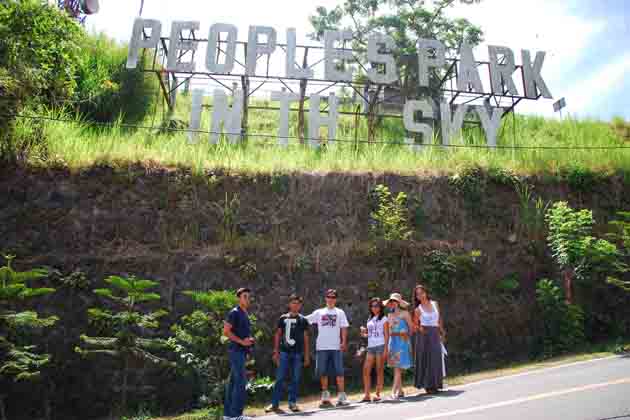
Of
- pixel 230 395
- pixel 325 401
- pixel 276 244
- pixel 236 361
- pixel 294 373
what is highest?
pixel 276 244

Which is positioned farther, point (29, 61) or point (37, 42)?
point (29, 61)

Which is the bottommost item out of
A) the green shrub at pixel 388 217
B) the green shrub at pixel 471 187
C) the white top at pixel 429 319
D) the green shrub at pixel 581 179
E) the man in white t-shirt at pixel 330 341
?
the man in white t-shirt at pixel 330 341

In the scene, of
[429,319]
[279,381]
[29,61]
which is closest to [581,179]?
[429,319]

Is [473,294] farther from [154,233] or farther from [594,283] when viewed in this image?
[154,233]

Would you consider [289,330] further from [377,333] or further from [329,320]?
[377,333]

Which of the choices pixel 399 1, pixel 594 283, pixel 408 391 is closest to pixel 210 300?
pixel 408 391

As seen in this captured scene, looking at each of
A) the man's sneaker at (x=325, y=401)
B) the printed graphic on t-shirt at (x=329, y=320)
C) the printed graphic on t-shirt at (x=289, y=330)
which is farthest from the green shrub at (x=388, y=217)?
the man's sneaker at (x=325, y=401)

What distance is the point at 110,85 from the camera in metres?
19.5

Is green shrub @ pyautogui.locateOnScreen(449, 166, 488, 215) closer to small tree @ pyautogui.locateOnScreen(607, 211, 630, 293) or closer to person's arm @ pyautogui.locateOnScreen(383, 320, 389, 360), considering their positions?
small tree @ pyautogui.locateOnScreen(607, 211, 630, 293)

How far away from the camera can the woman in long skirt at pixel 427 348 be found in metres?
8.16

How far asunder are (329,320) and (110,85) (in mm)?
14545

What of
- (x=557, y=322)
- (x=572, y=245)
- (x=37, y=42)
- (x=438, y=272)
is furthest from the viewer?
(x=438, y=272)

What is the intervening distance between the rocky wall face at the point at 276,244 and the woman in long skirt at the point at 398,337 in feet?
8.81

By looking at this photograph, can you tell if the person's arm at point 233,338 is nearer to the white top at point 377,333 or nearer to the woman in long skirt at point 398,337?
the white top at point 377,333
